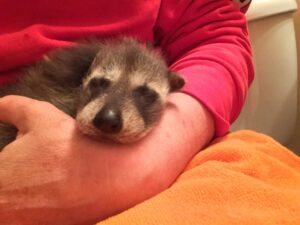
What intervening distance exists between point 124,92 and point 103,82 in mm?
51

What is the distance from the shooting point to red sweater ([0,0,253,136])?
2.57ft

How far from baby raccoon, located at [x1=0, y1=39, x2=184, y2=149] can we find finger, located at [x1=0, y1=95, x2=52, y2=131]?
2.0 inches

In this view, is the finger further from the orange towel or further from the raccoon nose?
the orange towel

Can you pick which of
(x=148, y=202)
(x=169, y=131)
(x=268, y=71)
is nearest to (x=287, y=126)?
(x=268, y=71)

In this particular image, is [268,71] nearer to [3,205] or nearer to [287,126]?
[287,126]

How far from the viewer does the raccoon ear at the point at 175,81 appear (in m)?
0.78

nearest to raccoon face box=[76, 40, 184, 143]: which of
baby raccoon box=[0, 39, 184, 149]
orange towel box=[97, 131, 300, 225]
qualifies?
baby raccoon box=[0, 39, 184, 149]

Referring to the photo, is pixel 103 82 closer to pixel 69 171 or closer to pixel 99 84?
pixel 99 84

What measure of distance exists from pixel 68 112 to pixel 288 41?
2.80 feet

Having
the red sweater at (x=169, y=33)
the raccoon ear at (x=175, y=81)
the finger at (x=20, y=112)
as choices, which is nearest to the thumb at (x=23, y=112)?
the finger at (x=20, y=112)

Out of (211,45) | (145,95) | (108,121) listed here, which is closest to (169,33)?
(211,45)

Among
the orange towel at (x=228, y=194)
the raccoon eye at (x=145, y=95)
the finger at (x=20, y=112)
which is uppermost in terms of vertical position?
the finger at (x=20, y=112)

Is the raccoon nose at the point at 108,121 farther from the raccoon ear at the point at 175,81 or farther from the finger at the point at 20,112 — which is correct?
the raccoon ear at the point at 175,81

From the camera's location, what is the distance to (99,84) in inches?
28.5
